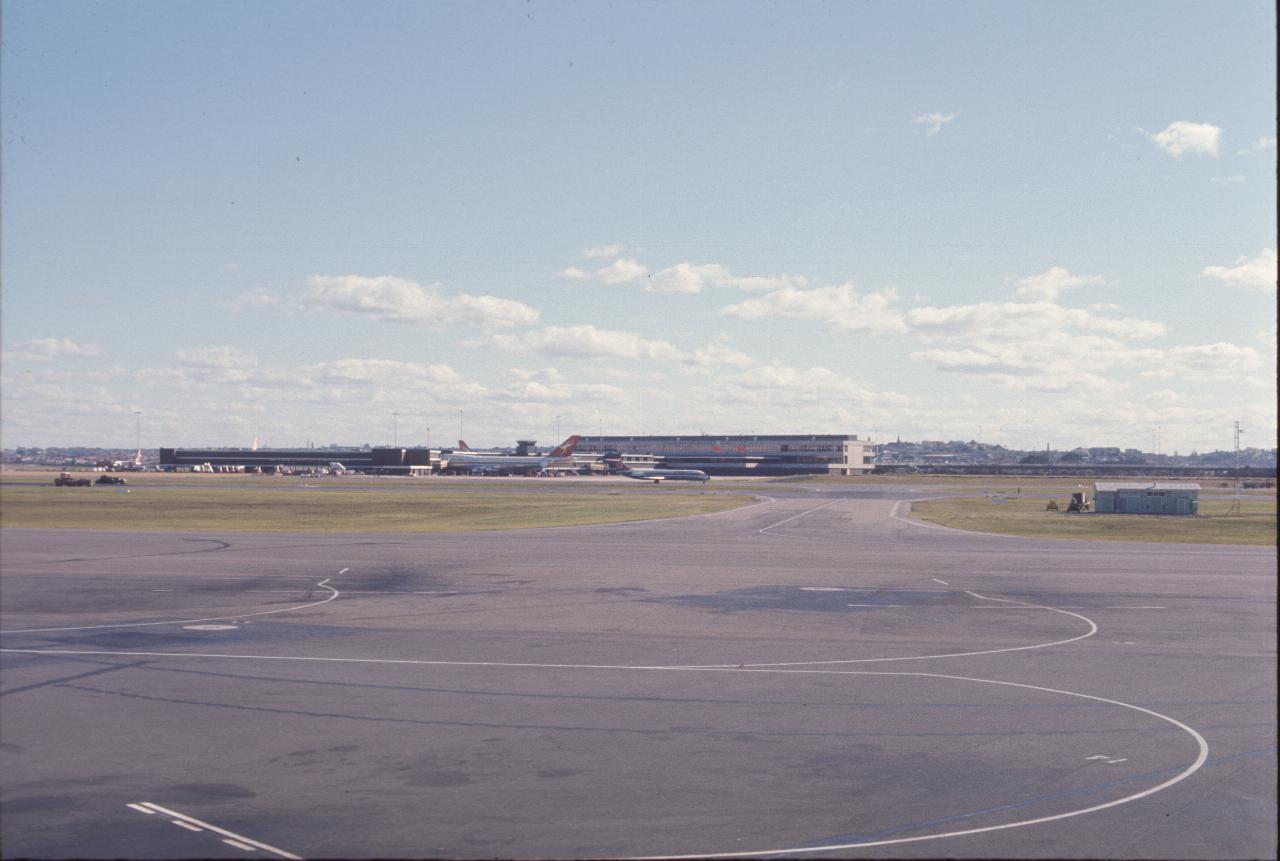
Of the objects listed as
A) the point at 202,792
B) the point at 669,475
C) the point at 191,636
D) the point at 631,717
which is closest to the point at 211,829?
the point at 202,792

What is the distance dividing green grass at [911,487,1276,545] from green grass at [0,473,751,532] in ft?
81.3

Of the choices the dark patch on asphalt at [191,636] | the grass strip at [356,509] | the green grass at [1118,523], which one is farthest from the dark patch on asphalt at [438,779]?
the green grass at [1118,523]

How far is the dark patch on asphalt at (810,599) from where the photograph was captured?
33125 millimetres

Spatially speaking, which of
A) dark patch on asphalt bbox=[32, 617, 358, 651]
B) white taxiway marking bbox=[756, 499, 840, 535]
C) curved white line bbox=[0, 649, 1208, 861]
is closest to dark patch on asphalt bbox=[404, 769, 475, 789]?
curved white line bbox=[0, 649, 1208, 861]

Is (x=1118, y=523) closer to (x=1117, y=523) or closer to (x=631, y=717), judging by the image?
(x=1117, y=523)

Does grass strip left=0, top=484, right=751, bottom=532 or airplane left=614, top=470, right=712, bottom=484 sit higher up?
airplane left=614, top=470, right=712, bottom=484

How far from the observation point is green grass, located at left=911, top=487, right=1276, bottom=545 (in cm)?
6144

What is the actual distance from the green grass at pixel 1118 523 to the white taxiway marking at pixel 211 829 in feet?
181

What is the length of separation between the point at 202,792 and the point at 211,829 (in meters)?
1.69

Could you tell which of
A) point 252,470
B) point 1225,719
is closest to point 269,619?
point 1225,719

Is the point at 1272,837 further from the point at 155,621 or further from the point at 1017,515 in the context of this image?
the point at 1017,515

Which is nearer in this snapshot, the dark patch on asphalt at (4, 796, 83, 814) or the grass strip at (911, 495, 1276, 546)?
the dark patch on asphalt at (4, 796, 83, 814)

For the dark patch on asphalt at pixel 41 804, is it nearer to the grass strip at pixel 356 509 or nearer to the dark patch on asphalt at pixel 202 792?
the dark patch on asphalt at pixel 202 792

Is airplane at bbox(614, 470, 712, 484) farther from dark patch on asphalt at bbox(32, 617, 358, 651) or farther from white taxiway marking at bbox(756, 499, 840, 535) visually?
dark patch on asphalt at bbox(32, 617, 358, 651)
